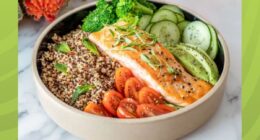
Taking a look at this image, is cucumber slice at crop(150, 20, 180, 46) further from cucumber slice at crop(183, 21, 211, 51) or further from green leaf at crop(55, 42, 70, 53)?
green leaf at crop(55, 42, 70, 53)

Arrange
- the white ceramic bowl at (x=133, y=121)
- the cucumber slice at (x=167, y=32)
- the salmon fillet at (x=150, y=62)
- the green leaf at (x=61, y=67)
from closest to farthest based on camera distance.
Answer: the white ceramic bowl at (x=133, y=121)
the salmon fillet at (x=150, y=62)
the green leaf at (x=61, y=67)
the cucumber slice at (x=167, y=32)

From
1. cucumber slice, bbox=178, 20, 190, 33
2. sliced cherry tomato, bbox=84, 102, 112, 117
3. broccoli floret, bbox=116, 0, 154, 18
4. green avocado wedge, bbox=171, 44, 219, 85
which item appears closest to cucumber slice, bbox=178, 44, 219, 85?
green avocado wedge, bbox=171, 44, 219, 85

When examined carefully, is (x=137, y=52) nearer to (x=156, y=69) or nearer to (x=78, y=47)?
(x=156, y=69)

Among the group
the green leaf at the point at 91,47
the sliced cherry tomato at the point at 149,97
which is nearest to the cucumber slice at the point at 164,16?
the green leaf at the point at 91,47

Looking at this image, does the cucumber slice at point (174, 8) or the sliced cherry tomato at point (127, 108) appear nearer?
the sliced cherry tomato at point (127, 108)

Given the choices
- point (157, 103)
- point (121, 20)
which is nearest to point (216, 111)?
point (157, 103)

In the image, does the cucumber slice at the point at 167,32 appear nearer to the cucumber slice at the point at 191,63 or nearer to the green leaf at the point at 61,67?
the cucumber slice at the point at 191,63
